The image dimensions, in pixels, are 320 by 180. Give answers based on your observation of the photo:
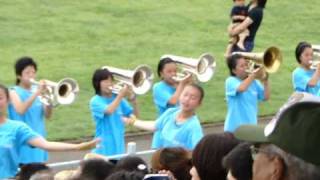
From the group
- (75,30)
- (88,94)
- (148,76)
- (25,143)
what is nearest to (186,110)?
(25,143)

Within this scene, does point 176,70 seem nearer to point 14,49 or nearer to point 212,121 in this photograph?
point 212,121

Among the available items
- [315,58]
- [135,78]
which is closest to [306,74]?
[315,58]

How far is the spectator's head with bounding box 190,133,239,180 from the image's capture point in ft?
10.9

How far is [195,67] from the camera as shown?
9758mm

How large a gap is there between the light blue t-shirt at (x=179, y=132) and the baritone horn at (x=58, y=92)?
61.9 inches

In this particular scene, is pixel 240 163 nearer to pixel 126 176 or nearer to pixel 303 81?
pixel 126 176

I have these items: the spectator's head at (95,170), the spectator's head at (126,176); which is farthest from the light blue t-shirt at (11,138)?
the spectator's head at (126,176)

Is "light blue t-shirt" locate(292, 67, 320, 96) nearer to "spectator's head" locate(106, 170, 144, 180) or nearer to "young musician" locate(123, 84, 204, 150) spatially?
"young musician" locate(123, 84, 204, 150)

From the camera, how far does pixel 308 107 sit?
2.28m

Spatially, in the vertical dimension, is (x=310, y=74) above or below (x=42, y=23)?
below

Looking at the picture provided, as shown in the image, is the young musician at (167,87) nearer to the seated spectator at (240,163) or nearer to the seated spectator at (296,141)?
the seated spectator at (240,163)

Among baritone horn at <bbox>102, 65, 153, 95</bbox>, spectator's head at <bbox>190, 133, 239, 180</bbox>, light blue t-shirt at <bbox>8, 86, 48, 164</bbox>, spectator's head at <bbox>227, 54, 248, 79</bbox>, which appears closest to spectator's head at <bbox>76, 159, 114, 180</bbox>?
spectator's head at <bbox>190, 133, 239, 180</bbox>

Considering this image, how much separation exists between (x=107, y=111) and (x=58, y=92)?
2.45ft

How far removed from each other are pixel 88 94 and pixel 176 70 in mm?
3994
